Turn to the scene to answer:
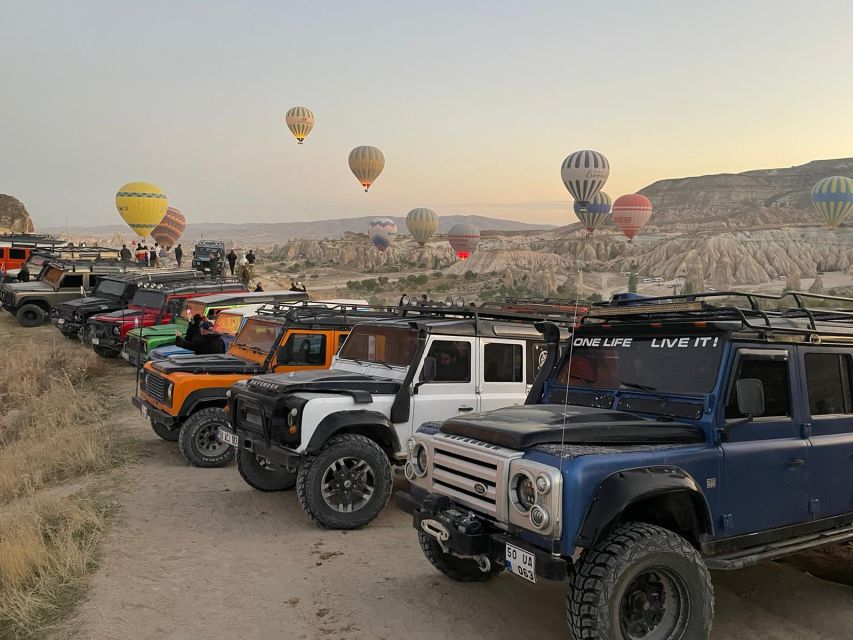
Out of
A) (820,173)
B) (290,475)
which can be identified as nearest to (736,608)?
(290,475)

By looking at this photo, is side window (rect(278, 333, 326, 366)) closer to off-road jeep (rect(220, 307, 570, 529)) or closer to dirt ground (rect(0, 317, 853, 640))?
off-road jeep (rect(220, 307, 570, 529))

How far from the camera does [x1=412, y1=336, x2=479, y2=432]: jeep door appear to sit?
7.18 meters

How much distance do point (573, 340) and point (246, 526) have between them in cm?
368

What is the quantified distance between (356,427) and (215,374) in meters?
2.94

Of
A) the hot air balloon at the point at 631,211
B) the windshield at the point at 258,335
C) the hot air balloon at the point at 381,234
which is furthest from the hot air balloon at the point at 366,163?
the windshield at the point at 258,335

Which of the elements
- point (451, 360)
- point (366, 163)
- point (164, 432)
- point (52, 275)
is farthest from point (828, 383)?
point (366, 163)

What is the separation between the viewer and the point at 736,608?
16.8 feet

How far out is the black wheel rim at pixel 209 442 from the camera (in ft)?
29.2

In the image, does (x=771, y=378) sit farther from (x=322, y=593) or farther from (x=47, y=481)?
(x=47, y=481)

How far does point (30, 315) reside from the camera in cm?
2241

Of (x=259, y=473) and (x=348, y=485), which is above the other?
(x=348, y=485)

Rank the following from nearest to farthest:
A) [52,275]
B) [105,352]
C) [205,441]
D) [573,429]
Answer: [573,429] → [205,441] → [105,352] → [52,275]

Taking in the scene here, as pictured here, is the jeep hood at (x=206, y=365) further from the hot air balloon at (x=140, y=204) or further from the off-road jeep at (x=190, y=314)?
the hot air balloon at (x=140, y=204)

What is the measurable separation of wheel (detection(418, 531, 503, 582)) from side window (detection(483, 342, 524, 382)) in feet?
8.28
